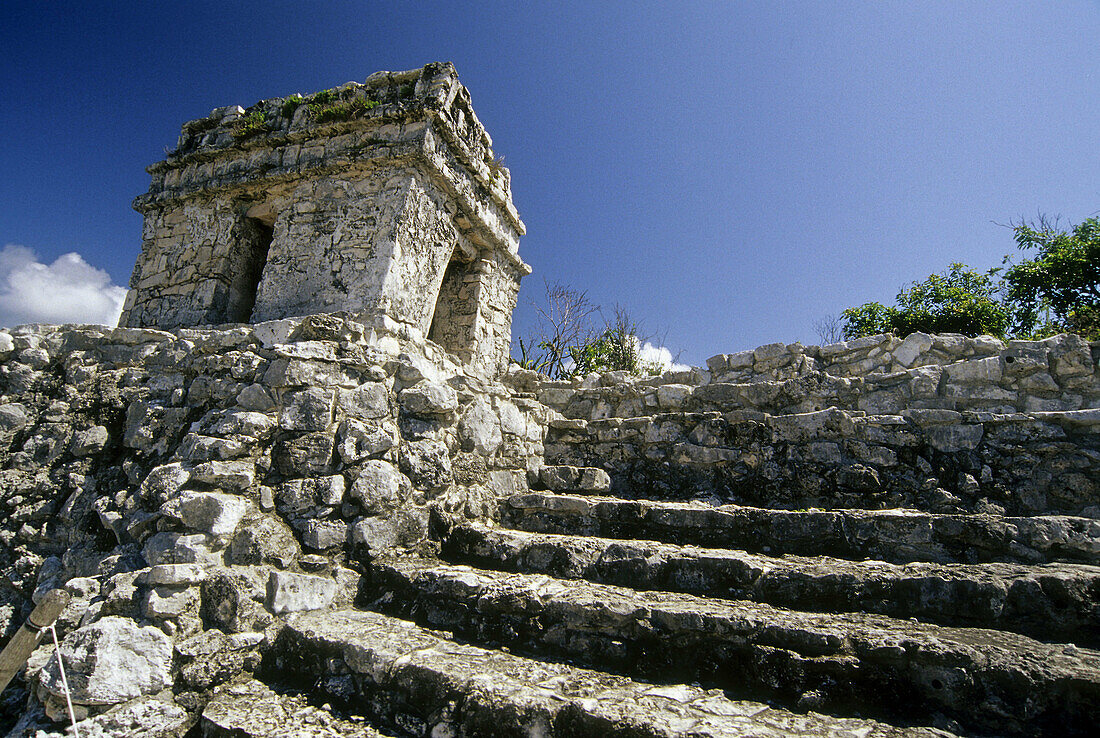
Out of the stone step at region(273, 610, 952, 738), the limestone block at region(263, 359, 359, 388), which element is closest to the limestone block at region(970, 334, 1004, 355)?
the stone step at region(273, 610, 952, 738)

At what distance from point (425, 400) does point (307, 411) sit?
627 millimetres

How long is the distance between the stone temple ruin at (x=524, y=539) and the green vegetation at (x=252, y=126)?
2.15 meters

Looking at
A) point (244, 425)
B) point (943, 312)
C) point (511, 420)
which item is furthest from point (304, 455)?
point (943, 312)

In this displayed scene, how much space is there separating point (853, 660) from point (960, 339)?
386 centimetres

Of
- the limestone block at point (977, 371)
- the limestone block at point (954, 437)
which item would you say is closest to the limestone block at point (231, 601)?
the limestone block at point (954, 437)

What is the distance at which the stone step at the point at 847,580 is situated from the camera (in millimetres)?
1878

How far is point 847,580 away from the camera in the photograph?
6.87ft

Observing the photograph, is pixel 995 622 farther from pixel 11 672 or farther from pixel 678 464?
pixel 11 672

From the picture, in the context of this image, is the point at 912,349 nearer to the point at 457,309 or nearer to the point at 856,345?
the point at 856,345

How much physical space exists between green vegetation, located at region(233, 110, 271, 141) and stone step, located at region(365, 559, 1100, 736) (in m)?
5.30

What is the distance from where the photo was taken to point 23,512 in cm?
270

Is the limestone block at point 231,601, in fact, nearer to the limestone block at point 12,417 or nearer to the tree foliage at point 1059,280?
the limestone block at point 12,417

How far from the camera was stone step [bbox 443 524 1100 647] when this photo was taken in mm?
1878

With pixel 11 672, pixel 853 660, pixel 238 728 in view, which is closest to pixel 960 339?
pixel 853 660
